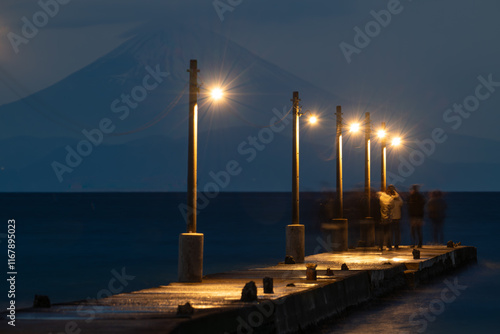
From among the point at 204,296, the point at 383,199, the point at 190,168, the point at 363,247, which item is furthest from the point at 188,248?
the point at 363,247

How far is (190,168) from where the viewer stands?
19.6m

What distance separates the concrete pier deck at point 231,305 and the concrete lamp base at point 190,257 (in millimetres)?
306

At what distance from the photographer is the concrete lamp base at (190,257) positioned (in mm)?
19156

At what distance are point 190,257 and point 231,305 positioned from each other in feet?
16.6

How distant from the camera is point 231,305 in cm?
1423

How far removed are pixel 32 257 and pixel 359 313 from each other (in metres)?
38.5

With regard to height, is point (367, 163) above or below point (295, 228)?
above

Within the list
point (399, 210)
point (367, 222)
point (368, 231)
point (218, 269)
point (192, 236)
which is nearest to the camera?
point (192, 236)

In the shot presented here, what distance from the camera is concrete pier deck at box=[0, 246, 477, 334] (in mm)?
11977

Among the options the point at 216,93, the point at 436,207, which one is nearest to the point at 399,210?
the point at 436,207

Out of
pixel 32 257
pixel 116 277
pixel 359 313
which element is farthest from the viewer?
pixel 32 257

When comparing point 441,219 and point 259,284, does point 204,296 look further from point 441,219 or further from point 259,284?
point 441,219

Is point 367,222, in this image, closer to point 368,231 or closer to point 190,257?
point 368,231

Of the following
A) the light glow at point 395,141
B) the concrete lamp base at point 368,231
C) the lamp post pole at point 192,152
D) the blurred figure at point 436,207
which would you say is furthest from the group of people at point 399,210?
the lamp post pole at point 192,152
